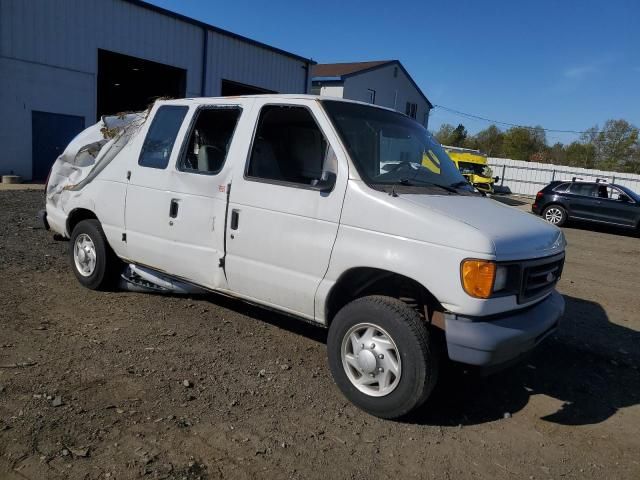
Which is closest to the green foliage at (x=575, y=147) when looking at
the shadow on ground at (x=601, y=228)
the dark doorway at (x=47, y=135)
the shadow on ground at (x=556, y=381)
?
the shadow on ground at (x=601, y=228)

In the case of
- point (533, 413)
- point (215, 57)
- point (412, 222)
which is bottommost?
point (533, 413)

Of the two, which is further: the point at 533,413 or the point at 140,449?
the point at 533,413

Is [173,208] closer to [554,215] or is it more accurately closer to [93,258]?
[93,258]

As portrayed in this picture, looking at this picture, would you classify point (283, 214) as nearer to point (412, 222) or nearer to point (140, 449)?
point (412, 222)

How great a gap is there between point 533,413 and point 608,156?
60.1 metres

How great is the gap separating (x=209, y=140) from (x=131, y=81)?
75.1 feet

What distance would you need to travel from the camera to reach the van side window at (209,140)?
4.46 metres

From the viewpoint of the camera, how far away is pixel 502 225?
341 cm

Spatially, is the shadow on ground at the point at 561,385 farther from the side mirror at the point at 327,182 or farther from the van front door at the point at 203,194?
the van front door at the point at 203,194

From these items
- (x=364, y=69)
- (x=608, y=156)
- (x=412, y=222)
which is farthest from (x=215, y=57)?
(x=608, y=156)

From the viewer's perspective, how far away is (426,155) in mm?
4414

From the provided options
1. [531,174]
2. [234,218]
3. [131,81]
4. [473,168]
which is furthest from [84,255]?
[531,174]

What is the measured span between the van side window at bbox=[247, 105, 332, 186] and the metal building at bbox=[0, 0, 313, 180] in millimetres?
10230

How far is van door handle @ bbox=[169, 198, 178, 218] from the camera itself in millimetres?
4578
